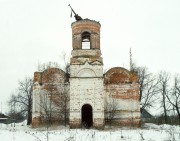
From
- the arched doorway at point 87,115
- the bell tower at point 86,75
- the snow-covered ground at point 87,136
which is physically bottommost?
the snow-covered ground at point 87,136

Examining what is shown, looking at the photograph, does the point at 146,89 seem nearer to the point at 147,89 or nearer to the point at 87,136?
the point at 147,89

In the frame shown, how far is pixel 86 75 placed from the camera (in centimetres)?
2700

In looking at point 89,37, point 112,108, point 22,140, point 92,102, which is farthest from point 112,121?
point 22,140

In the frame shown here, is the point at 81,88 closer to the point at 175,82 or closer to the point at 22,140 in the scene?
the point at 22,140

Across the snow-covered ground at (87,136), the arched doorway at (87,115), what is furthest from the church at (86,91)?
the snow-covered ground at (87,136)

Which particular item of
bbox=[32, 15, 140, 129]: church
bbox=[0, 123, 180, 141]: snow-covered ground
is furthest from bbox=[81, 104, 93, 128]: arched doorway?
bbox=[0, 123, 180, 141]: snow-covered ground

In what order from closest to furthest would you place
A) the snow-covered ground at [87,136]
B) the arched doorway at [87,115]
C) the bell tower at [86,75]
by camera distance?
the snow-covered ground at [87,136]
the bell tower at [86,75]
the arched doorway at [87,115]

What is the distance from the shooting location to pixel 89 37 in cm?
2827

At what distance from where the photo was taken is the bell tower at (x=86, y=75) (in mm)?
26428

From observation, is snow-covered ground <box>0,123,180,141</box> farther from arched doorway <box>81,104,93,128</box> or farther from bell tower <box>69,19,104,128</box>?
arched doorway <box>81,104,93,128</box>

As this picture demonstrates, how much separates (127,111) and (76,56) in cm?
629

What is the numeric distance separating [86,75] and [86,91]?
1.28 meters

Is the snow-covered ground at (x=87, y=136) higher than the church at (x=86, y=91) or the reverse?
the reverse

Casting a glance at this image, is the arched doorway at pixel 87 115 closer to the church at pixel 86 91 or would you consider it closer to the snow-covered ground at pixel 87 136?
the church at pixel 86 91
